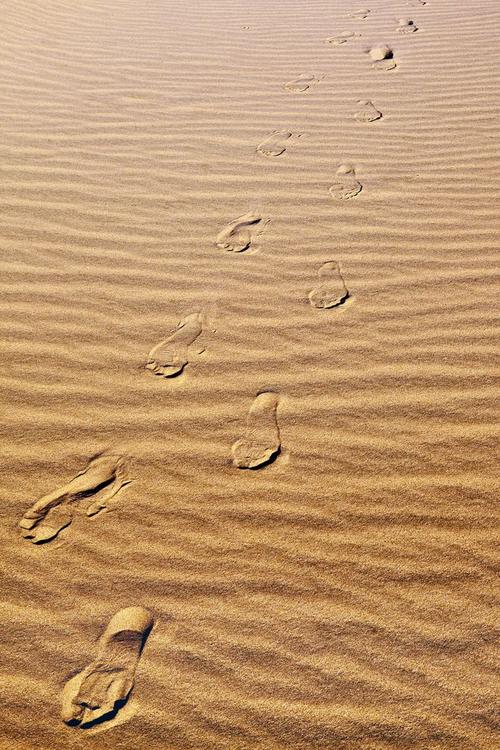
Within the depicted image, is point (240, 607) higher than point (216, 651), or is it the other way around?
point (240, 607)

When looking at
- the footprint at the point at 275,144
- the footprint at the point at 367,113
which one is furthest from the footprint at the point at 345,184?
the footprint at the point at 367,113

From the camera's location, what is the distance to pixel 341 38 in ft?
18.1

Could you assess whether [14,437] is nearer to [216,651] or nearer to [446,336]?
[216,651]

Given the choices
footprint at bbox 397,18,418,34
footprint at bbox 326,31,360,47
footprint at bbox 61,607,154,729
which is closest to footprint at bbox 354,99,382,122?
footprint at bbox 326,31,360,47

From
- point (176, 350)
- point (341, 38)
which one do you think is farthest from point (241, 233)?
point (341, 38)

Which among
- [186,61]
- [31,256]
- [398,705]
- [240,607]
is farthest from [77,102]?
[398,705]

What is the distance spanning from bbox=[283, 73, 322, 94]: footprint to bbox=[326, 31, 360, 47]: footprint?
0.69 meters

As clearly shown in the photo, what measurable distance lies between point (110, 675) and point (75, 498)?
59cm

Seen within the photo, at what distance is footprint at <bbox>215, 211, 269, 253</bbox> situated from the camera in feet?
10.6

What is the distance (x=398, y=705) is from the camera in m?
1.59

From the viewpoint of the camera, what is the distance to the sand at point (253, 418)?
1.65 meters

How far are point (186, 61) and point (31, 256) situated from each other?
9.36 ft

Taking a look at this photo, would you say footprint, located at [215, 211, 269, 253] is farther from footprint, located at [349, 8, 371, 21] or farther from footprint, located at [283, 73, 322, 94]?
footprint, located at [349, 8, 371, 21]

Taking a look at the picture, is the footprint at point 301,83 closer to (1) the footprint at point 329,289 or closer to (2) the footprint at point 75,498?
(1) the footprint at point 329,289
